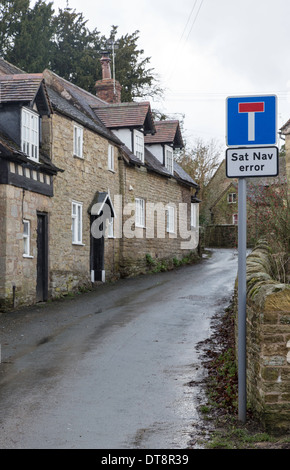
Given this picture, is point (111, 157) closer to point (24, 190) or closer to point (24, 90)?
point (24, 90)

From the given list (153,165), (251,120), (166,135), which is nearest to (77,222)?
(153,165)

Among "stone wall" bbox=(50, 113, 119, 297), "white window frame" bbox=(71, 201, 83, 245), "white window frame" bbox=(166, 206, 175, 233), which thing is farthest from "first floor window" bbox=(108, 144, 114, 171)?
"white window frame" bbox=(166, 206, 175, 233)

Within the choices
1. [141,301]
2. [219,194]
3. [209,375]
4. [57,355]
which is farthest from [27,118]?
[219,194]

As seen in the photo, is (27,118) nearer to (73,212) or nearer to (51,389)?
(73,212)

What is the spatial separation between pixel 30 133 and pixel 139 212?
1071 cm

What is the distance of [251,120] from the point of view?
272 inches

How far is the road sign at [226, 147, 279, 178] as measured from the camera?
6801mm

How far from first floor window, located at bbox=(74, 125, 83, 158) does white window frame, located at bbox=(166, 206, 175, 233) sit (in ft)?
33.8

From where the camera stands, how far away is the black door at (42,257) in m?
19.3

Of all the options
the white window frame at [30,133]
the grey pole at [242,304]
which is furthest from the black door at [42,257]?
the grey pole at [242,304]

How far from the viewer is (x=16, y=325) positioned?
14641mm

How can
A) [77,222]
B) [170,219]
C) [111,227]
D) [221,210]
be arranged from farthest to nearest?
[221,210]
[170,219]
[111,227]
[77,222]

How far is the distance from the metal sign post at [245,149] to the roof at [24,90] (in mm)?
11854

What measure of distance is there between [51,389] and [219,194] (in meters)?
52.7
